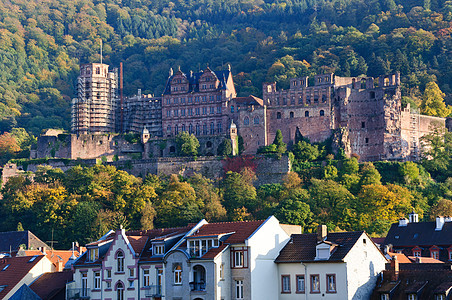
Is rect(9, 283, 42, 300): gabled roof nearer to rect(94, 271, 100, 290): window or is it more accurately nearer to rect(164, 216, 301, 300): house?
rect(94, 271, 100, 290): window

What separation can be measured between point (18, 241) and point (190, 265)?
35.6 metres

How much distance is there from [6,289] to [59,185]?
38923mm

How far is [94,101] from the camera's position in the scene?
119938mm

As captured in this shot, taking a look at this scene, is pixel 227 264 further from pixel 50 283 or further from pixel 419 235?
pixel 419 235

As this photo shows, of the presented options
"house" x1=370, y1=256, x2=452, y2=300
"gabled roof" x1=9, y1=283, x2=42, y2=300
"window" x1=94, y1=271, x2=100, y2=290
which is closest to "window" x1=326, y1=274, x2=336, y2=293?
"house" x1=370, y1=256, x2=452, y2=300

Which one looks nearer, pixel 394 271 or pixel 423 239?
pixel 394 271

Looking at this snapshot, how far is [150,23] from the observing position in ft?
638

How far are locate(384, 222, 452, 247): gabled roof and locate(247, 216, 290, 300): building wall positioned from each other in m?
21.3

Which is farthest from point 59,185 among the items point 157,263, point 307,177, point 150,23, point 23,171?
point 150,23

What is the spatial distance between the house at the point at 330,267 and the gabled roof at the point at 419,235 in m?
18.7

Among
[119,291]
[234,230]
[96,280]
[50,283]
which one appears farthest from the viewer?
[50,283]

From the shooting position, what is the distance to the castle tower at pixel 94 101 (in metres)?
119

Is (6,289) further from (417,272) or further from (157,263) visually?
(417,272)

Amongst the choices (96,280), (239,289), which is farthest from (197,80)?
(239,289)
